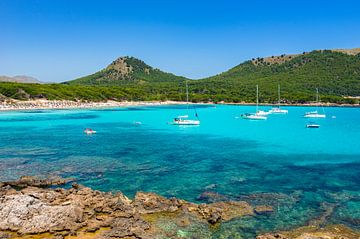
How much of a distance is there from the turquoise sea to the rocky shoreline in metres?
1.06

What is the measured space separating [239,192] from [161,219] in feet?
23.1

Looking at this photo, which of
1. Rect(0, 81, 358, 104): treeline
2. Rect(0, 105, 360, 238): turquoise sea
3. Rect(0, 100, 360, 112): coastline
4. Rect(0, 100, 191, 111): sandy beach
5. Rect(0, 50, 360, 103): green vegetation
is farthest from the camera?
Rect(0, 50, 360, 103): green vegetation

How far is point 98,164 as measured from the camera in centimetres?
3234

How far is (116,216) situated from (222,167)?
50.4 ft

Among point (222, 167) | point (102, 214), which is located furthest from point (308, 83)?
point (102, 214)

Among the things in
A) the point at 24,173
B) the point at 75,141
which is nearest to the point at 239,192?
the point at 24,173

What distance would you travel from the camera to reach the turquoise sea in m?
20.4

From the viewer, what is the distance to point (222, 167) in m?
31.4

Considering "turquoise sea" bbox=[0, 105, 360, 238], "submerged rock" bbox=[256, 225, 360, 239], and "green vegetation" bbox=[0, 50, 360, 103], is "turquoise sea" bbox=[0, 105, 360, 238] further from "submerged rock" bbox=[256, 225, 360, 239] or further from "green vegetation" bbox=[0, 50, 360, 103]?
"green vegetation" bbox=[0, 50, 360, 103]

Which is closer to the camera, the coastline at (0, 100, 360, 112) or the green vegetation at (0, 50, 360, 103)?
the coastline at (0, 100, 360, 112)

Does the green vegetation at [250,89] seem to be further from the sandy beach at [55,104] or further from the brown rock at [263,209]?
the brown rock at [263,209]

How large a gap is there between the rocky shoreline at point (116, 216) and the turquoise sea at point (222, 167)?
41.9 inches

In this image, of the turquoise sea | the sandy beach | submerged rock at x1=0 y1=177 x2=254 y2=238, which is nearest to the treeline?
the sandy beach

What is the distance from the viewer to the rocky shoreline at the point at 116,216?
630 inches
